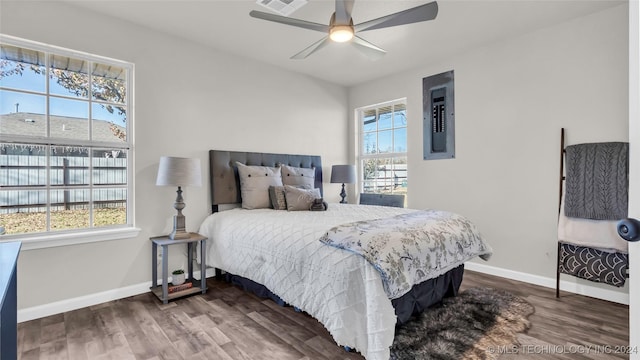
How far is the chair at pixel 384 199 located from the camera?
3.97 metres

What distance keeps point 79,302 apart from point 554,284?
14.6 feet

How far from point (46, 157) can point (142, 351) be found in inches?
73.0

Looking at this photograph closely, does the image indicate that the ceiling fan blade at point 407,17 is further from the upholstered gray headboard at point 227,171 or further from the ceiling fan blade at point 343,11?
the upholstered gray headboard at point 227,171

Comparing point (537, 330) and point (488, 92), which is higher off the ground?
point (488, 92)

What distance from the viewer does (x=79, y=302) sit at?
2.67 metres

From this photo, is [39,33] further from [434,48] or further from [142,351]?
[434,48]

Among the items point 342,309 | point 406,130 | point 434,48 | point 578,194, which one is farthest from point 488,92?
point 342,309

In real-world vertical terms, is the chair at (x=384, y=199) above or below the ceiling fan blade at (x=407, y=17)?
below

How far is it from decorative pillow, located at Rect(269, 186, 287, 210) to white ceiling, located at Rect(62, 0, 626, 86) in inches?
64.4


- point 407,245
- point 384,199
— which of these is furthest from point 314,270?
point 384,199

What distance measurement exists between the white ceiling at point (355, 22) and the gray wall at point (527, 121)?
0.63 feet

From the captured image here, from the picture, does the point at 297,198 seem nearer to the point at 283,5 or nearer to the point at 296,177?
the point at 296,177

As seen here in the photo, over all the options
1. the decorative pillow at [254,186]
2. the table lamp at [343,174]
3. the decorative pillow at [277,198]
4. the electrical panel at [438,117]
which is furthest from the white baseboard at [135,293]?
the table lamp at [343,174]

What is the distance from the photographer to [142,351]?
2.00m
